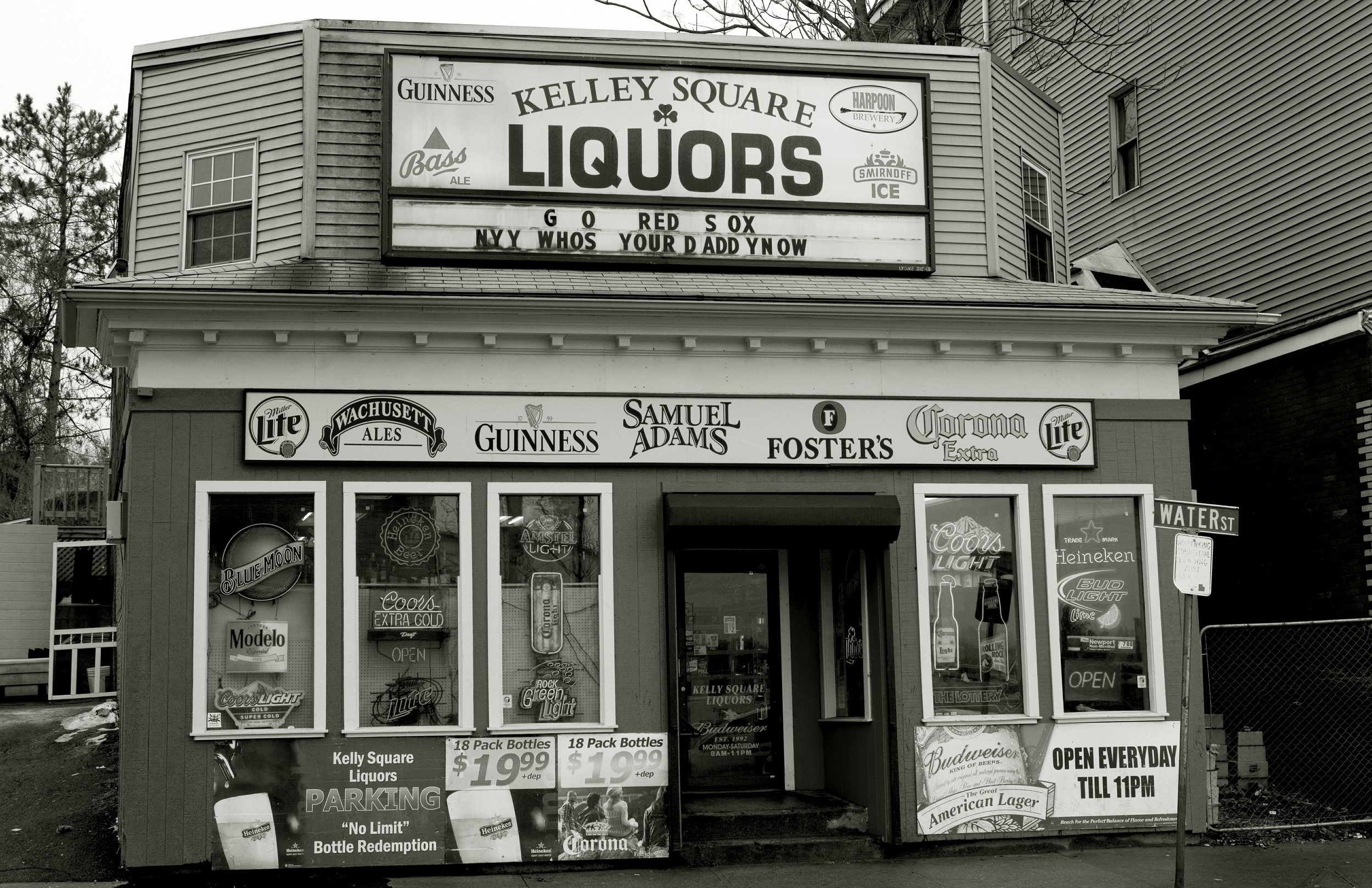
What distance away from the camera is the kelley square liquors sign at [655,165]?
10852 mm

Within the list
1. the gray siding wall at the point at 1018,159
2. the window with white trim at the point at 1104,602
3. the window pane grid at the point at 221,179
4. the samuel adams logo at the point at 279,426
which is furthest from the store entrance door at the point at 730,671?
the window pane grid at the point at 221,179

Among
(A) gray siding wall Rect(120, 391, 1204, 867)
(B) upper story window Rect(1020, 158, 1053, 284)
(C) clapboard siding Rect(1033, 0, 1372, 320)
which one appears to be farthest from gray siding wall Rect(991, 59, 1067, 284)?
(C) clapboard siding Rect(1033, 0, 1372, 320)

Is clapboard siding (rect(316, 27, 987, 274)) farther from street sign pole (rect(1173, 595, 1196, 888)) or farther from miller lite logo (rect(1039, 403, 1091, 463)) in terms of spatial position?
street sign pole (rect(1173, 595, 1196, 888))

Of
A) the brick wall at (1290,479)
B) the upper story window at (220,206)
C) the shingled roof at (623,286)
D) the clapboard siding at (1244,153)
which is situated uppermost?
the clapboard siding at (1244,153)

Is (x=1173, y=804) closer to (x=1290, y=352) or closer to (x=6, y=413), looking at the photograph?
(x=1290, y=352)

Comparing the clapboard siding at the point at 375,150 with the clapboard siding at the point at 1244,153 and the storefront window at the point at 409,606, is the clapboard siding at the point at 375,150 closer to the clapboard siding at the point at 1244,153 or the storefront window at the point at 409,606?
the storefront window at the point at 409,606

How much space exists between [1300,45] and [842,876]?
37.5 ft

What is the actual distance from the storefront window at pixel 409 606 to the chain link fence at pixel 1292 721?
697 centimetres

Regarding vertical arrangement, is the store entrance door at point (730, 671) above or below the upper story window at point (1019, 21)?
below

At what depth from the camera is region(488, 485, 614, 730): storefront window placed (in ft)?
32.3

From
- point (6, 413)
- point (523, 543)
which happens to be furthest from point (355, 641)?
point (6, 413)

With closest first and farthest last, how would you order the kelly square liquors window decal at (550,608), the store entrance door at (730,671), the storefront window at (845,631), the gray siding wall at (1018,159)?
the kelly square liquors window decal at (550,608) < the storefront window at (845,631) < the store entrance door at (730,671) < the gray siding wall at (1018,159)

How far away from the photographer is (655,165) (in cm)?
1115

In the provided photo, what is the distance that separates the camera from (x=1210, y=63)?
1631 cm
